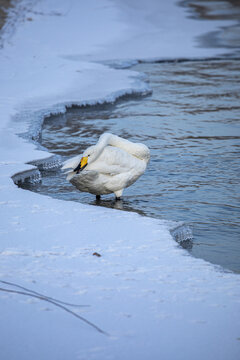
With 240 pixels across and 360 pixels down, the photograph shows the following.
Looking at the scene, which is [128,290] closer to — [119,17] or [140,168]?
[140,168]

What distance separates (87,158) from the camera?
5.66 metres

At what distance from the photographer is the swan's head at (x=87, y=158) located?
5.57 metres

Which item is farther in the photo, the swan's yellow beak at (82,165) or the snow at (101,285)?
the swan's yellow beak at (82,165)

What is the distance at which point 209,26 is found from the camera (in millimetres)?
24484

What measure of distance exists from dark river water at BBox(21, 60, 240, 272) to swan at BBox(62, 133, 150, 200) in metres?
0.34

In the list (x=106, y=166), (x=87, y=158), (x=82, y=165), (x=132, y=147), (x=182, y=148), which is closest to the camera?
(x=82, y=165)

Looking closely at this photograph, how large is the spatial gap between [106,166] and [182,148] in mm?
2839

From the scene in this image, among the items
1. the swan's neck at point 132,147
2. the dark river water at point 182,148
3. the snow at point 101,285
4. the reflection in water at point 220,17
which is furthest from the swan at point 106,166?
the reflection in water at point 220,17

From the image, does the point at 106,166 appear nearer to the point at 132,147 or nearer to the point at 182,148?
the point at 132,147

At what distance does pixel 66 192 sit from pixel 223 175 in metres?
1.97

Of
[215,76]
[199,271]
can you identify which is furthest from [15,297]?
[215,76]

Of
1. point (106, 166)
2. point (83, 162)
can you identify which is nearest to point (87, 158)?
point (83, 162)

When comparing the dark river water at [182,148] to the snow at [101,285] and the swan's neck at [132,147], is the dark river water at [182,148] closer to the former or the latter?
the swan's neck at [132,147]

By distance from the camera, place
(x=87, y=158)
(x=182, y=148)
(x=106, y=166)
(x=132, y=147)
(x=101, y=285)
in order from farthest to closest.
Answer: (x=182, y=148), (x=132, y=147), (x=106, y=166), (x=87, y=158), (x=101, y=285)
